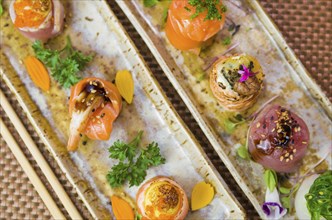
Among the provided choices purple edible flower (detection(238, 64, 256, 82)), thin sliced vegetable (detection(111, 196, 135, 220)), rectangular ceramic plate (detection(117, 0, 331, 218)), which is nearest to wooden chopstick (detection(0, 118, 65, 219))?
thin sliced vegetable (detection(111, 196, 135, 220))

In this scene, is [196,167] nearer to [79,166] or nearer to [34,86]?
[79,166]

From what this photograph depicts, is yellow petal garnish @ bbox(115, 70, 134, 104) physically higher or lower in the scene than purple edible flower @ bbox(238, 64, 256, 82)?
higher

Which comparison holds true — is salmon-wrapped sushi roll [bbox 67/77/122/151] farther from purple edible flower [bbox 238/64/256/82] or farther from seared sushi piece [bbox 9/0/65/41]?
purple edible flower [bbox 238/64/256/82]

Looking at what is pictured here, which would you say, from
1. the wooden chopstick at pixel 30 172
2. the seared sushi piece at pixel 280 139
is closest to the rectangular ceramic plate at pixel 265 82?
the seared sushi piece at pixel 280 139

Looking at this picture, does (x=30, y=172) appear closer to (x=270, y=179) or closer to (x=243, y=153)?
(x=243, y=153)

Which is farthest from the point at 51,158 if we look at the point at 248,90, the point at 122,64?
the point at 248,90

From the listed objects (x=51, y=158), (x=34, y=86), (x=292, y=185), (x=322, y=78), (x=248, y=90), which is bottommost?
(x=292, y=185)
